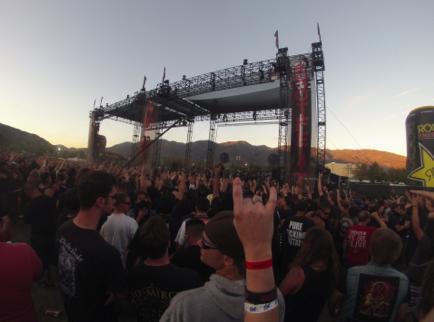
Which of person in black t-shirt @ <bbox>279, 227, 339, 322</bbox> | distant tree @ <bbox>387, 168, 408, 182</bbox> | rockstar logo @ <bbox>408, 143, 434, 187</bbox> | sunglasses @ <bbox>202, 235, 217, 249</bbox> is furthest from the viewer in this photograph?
distant tree @ <bbox>387, 168, 408, 182</bbox>

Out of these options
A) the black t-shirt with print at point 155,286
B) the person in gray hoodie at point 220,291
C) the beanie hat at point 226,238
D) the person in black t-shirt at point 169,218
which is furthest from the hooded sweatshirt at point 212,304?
Answer: the person in black t-shirt at point 169,218

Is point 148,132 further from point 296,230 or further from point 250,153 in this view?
point 250,153

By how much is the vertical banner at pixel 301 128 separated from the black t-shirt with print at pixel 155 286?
10.6 metres

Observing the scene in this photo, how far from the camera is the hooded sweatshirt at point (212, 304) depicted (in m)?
0.84

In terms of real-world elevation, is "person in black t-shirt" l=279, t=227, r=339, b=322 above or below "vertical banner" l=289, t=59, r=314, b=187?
below

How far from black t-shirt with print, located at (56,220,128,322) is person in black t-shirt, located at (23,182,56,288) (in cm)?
225

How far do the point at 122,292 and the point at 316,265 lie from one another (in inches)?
62.7

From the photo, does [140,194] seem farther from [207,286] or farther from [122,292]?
[207,286]

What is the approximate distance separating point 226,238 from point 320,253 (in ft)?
4.55

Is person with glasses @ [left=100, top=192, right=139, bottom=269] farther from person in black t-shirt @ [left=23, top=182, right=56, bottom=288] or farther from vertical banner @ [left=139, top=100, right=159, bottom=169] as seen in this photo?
vertical banner @ [left=139, top=100, right=159, bottom=169]

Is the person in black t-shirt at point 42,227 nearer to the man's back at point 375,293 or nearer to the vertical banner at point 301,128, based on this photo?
the man's back at point 375,293

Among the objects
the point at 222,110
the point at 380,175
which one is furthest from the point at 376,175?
the point at 222,110

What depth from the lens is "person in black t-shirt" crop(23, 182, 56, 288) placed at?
339 centimetres

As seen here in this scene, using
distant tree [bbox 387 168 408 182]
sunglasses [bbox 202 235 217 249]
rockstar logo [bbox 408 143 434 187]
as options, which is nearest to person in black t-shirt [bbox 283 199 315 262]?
sunglasses [bbox 202 235 217 249]
